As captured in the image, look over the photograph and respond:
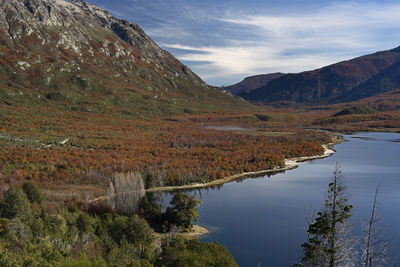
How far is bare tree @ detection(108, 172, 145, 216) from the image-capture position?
161 feet

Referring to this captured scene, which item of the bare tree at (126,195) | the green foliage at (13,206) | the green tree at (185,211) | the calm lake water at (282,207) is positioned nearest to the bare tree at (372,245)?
the calm lake water at (282,207)

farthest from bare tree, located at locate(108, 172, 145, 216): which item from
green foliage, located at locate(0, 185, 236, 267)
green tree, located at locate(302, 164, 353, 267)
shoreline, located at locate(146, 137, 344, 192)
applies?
green tree, located at locate(302, 164, 353, 267)

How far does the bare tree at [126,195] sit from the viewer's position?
1935 inches

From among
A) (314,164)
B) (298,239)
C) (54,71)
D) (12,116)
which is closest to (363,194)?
(298,239)

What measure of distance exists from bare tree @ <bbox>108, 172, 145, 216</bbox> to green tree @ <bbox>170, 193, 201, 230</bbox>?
694 centimetres

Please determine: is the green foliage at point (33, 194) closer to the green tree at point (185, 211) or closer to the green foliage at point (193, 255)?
the green tree at point (185, 211)

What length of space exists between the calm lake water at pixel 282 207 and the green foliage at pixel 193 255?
299 inches

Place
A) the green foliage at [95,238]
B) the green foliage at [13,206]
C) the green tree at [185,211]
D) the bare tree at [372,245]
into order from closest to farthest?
the bare tree at [372,245] → the green foliage at [95,238] → the green foliage at [13,206] → the green tree at [185,211]

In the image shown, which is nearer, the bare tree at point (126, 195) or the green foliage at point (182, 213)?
the green foliage at point (182, 213)

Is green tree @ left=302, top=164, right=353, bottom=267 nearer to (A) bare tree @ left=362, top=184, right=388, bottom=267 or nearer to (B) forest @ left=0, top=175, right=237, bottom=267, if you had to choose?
(A) bare tree @ left=362, top=184, right=388, bottom=267

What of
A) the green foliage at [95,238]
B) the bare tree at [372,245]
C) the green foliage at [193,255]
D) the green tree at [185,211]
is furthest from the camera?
the green tree at [185,211]

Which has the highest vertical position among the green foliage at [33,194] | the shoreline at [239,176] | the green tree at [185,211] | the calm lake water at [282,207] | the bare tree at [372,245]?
the bare tree at [372,245]

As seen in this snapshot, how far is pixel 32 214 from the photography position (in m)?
37.2

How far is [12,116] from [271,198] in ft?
336
